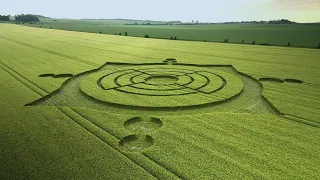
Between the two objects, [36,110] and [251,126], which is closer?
[251,126]

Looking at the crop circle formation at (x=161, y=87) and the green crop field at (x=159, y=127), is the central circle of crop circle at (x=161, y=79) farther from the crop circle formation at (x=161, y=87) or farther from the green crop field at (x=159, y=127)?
the green crop field at (x=159, y=127)

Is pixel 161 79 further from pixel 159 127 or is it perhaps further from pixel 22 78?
pixel 22 78

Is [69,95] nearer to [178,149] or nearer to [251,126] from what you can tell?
[178,149]

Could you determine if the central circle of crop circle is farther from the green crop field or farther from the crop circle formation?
the green crop field

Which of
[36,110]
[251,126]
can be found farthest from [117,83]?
[251,126]

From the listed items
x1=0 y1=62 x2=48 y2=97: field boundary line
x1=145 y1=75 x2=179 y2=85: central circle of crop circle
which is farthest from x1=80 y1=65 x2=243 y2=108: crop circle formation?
x1=0 y1=62 x2=48 y2=97: field boundary line

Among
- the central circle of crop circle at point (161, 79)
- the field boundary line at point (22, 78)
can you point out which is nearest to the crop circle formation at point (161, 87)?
the central circle of crop circle at point (161, 79)
